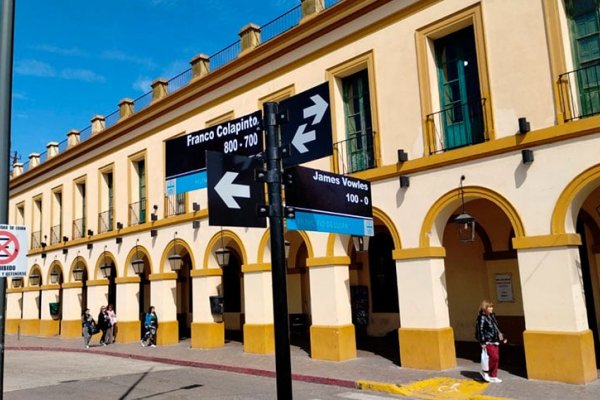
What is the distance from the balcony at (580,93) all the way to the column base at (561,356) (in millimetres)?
3904

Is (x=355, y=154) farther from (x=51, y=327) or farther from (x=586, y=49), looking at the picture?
(x=51, y=327)

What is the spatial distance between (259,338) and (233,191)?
1185 cm

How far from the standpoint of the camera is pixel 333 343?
1391 centimetres

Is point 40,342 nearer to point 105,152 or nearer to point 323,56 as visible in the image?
point 105,152

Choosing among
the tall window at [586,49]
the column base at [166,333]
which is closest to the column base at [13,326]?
the column base at [166,333]

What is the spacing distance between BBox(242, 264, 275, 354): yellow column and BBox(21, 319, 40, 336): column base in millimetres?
17307

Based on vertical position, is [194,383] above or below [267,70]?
below

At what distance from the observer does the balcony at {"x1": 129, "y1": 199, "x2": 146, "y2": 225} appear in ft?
71.3

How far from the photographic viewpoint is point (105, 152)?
24109 mm

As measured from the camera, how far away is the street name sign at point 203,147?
18.3 ft

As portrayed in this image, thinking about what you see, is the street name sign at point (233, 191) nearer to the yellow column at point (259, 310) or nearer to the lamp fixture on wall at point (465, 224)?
the lamp fixture on wall at point (465, 224)

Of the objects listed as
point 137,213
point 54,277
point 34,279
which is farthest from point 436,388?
point 34,279

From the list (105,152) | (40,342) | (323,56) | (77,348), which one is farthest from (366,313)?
(40,342)

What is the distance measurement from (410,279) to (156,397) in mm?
5702
